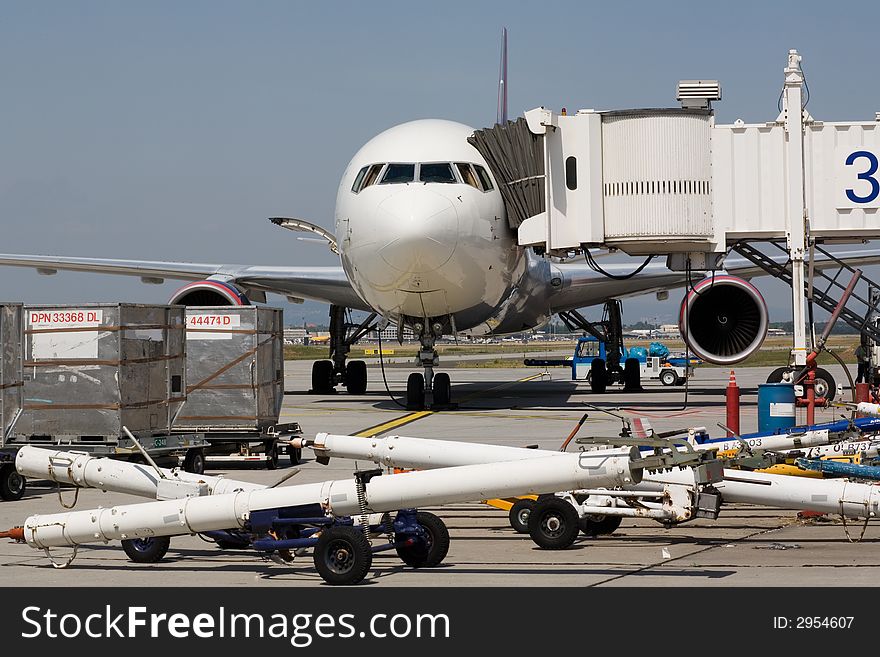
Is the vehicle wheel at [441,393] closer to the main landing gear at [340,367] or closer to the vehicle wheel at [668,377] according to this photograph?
the main landing gear at [340,367]

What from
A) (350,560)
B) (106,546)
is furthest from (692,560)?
(106,546)

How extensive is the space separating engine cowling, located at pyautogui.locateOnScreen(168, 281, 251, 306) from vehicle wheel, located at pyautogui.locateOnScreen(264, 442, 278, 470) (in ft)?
28.2

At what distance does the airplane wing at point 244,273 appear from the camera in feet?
84.7

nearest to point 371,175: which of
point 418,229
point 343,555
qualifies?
point 418,229

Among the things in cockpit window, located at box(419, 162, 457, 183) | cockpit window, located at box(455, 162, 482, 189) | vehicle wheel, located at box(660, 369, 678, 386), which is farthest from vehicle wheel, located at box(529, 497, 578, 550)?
vehicle wheel, located at box(660, 369, 678, 386)

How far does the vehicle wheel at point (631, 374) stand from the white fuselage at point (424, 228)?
8.67 m

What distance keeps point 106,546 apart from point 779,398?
8.67 meters

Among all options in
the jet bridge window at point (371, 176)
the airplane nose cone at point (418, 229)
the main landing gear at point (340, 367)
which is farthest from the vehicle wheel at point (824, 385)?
the main landing gear at point (340, 367)

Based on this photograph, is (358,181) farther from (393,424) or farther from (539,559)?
(539,559)

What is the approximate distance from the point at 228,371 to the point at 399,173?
5.72 meters

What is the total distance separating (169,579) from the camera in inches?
295
